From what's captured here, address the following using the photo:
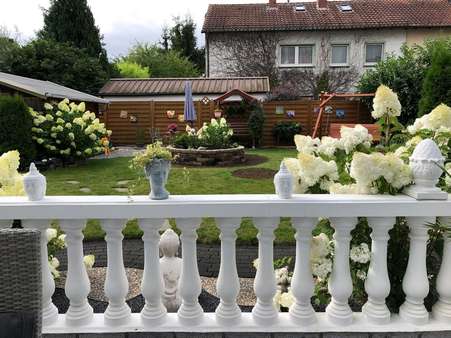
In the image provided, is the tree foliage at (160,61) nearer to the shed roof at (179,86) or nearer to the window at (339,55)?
the shed roof at (179,86)

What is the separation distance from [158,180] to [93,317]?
0.74m

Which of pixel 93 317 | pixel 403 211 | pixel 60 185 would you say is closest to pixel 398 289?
pixel 403 211

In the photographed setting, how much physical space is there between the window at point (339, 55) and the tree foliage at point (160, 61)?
14.9m

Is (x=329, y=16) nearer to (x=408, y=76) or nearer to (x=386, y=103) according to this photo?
(x=408, y=76)

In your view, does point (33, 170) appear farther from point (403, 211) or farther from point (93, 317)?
point (403, 211)

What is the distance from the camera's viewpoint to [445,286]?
1820 mm

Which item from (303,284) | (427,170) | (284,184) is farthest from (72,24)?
(427,170)

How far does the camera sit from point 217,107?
1548 centimetres

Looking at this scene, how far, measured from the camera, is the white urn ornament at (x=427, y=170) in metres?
1.70

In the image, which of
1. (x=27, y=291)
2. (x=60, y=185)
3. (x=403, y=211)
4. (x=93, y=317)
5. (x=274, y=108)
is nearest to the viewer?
(x=27, y=291)

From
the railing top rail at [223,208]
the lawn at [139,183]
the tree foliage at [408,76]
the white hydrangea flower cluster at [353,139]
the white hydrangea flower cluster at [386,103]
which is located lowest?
the lawn at [139,183]

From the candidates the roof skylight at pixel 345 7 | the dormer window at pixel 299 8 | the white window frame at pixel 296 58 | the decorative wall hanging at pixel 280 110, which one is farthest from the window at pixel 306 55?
the decorative wall hanging at pixel 280 110

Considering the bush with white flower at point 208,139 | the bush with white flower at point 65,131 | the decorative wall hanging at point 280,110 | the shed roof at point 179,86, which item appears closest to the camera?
the bush with white flower at point 65,131

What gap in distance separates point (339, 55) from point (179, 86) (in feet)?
26.9
